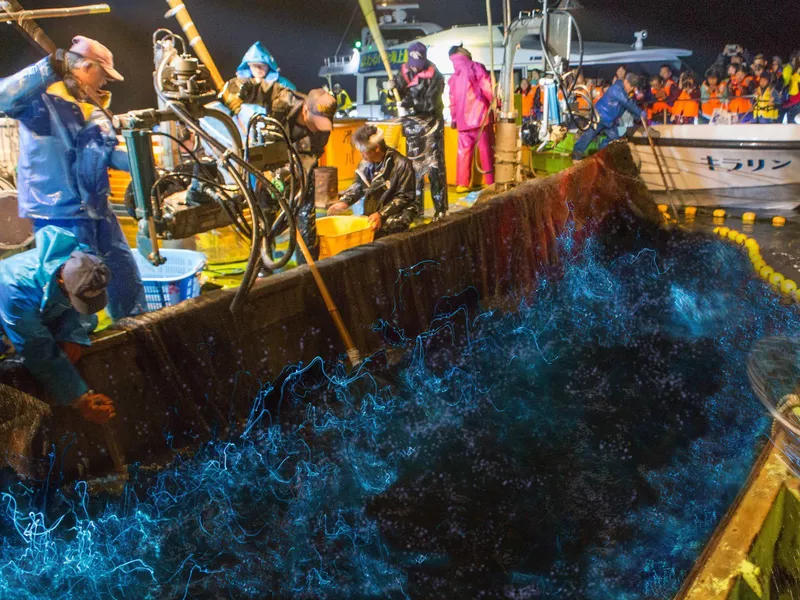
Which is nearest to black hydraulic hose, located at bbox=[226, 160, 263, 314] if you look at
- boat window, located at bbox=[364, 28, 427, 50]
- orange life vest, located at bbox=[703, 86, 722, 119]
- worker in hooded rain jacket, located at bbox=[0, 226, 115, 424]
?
worker in hooded rain jacket, located at bbox=[0, 226, 115, 424]

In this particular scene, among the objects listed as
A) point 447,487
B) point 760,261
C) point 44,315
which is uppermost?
point 44,315

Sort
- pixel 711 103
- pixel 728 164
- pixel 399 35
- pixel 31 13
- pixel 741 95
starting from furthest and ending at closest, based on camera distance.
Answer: pixel 399 35 → pixel 711 103 → pixel 741 95 → pixel 728 164 → pixel 31 13

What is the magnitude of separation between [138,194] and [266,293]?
46.8 inches

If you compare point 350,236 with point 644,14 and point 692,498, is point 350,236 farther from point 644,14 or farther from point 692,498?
point 644,14

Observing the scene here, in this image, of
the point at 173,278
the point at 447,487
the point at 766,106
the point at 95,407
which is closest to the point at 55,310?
the point at 95,407

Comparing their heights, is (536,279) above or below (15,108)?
below

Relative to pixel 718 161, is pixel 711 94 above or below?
above

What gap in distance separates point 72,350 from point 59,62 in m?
2.02

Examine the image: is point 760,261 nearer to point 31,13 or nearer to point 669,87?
point 669,87

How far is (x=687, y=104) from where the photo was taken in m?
14.7

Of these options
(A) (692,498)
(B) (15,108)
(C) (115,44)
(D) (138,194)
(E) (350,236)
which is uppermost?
(C) (115,44)

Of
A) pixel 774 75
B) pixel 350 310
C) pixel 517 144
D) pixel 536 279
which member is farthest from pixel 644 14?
pixel 350 310

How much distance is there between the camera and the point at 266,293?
454 cm

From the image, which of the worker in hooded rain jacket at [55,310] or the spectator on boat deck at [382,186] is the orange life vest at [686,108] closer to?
the spectator on boat deck at [382,186]
